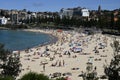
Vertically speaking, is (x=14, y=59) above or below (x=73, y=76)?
above

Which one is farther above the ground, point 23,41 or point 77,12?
point 77,12

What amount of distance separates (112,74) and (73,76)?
12.0m

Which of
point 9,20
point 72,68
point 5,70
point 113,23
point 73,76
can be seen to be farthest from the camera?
point 9,20

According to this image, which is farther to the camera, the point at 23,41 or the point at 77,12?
the point at 77,12

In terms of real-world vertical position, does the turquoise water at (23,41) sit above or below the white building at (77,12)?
below

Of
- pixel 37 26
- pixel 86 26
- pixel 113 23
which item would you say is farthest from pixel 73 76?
pixel 37 26

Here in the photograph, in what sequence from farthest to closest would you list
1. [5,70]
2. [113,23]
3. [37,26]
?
1. [37,26]
2. [113,23]
3. [5,70]

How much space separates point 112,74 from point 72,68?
16861 mm

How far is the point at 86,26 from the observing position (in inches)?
4724

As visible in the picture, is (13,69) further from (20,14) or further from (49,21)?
(20,14)

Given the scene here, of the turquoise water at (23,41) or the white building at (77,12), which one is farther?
the white building at (77,12)

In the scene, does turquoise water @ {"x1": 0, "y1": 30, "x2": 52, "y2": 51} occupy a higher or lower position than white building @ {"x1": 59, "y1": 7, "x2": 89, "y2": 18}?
lower

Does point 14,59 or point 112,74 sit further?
point 14,59

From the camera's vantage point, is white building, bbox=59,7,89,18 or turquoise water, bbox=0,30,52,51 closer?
turquoise water, bbox=0,30,52,51
